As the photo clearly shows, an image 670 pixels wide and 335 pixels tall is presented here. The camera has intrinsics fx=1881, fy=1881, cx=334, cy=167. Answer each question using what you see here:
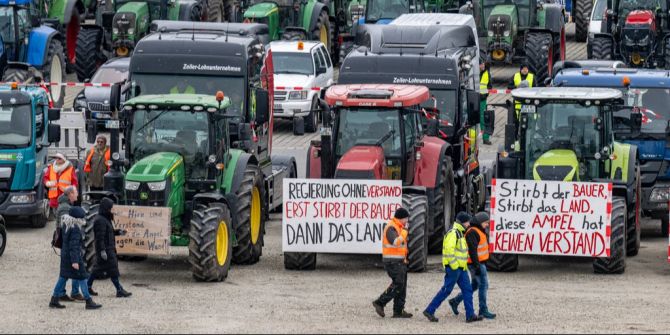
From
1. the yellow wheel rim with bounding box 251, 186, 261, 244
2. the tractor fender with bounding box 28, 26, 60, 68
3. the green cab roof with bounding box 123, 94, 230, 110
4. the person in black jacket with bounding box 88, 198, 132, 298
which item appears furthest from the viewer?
the tractor fender with bounding box 28, 26, 60, 68

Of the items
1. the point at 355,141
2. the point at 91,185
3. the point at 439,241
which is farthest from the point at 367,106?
the point at 91,185

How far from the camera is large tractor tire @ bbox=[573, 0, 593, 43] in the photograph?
50.6 meters

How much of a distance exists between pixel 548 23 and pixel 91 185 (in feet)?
59.8

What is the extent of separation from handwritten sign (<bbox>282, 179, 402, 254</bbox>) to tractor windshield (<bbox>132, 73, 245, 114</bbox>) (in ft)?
11.5

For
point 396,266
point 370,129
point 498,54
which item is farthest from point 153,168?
point 498,54

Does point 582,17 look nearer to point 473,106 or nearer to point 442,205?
point 473,106

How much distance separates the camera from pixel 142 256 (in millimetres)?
27547

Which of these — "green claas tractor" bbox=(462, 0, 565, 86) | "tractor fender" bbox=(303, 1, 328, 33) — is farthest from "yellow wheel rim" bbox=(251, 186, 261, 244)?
"tractor fender" bbox=(303, 1, 328, 33)

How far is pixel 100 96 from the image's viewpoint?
127 feet

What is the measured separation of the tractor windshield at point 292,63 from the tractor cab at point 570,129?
527 inches

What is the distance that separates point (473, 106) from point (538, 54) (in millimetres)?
12632

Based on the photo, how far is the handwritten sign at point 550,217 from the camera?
87.2 feet

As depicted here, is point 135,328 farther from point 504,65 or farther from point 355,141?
point 504,65

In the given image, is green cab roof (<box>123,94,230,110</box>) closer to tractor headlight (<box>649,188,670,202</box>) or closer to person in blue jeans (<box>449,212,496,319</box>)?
person in blue jeans (<box>449,212,496,319</box>)
